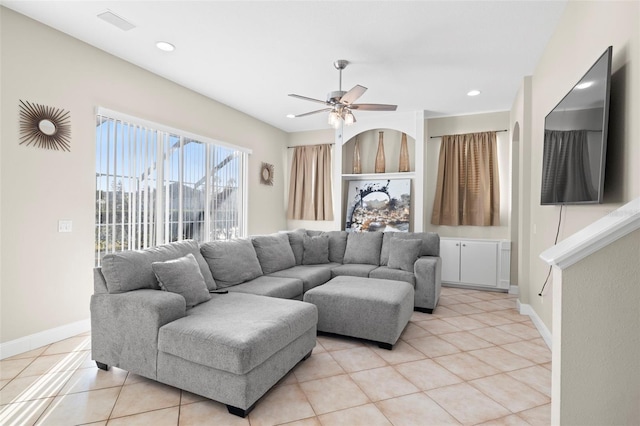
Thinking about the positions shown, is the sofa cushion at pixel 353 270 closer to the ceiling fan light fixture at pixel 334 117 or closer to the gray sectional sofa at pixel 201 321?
the gray sectional sofa at pixel 201 321

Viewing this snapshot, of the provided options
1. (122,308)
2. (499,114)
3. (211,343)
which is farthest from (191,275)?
(499,114)

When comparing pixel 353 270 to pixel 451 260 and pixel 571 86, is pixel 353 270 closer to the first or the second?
pixel 451 260

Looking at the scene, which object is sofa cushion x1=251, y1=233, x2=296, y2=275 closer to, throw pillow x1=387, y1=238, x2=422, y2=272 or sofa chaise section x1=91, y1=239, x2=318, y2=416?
sofa chaise section x1=91, y1=239, x2=318, y2=416

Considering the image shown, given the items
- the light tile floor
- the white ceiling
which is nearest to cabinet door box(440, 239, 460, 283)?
the light tile floor

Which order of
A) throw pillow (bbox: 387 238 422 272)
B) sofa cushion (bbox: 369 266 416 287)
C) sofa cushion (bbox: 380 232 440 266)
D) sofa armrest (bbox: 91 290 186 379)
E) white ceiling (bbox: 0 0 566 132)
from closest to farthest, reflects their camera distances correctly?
sofa armrest (bbox: 91 290 186 379), white ceiling (bbox: 0 0 566 132), sofa cushion (bbox: 369 266 416 287), throw pillow (bbox: 387 238 422 272), sofa cushion (bbox: 380 232 440 266)

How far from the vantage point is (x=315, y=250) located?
14.9 ft

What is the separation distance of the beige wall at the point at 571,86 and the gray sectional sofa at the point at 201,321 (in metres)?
1.66

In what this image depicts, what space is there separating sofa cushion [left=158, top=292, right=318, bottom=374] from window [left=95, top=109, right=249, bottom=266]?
169 centimetres

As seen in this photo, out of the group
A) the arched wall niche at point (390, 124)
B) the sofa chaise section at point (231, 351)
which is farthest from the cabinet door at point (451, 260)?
the sofa chaise section at point (231, 351)

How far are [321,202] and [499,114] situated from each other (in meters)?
3.22

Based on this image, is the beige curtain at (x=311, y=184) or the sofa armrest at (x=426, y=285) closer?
the sofa armrest at (x=426, y=285)

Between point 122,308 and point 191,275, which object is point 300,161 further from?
point 122,308

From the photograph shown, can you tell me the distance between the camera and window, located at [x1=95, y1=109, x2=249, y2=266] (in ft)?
11.1

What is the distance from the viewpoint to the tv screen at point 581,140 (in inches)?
67.6
